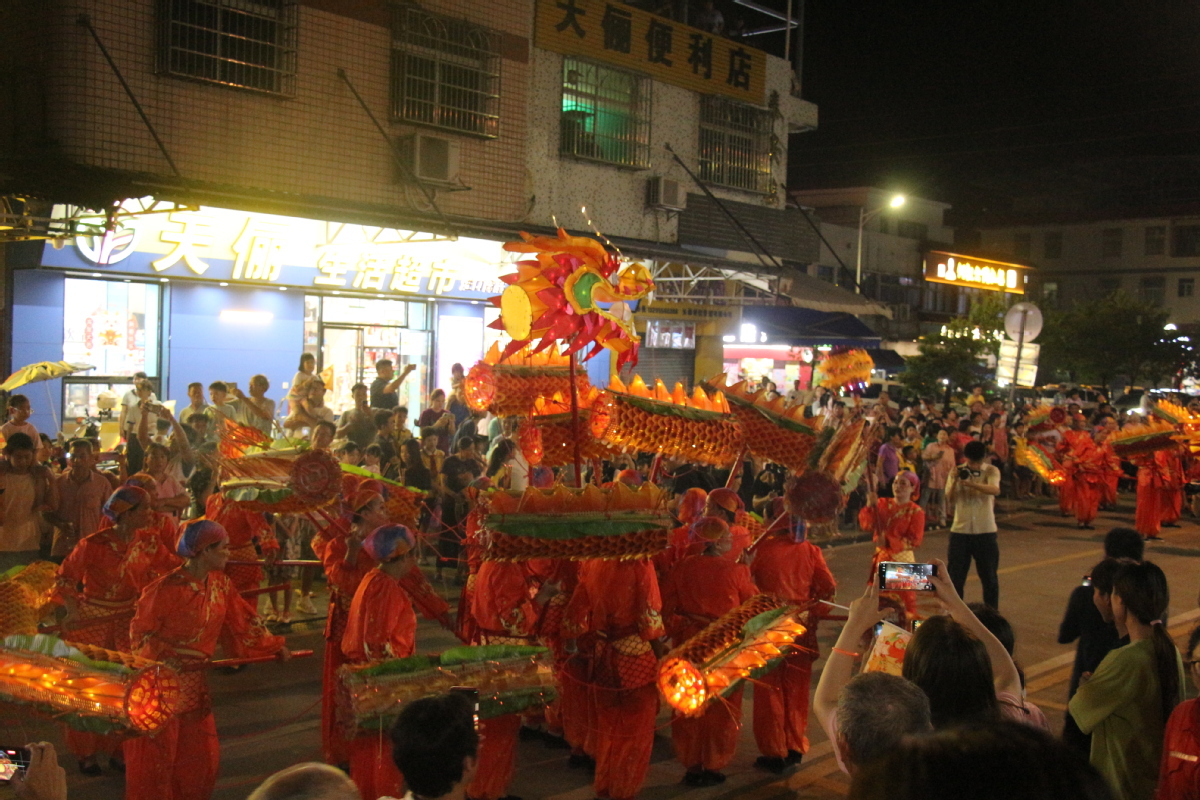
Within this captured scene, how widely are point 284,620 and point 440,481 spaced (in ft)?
7.81

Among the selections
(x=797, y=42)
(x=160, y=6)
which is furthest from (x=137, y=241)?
(x=797, y=42)

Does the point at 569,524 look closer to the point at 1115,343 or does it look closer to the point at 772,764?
the point at 772,764

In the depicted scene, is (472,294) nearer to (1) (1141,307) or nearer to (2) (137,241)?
(2) (137,241)

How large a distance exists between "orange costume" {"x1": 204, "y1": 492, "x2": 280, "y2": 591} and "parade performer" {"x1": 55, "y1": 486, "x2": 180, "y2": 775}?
1446 millimetres

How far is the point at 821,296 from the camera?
19.4 metres

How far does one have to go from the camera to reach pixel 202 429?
11.6 metres

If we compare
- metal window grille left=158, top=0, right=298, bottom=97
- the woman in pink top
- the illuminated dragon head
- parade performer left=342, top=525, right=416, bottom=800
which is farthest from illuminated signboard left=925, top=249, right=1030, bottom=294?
parade performer left=342, top=525, right=416, bottom=800

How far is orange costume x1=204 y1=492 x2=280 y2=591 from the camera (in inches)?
314

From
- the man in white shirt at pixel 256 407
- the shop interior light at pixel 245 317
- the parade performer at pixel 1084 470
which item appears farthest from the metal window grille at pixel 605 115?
the parade performer at pixel 1084 470

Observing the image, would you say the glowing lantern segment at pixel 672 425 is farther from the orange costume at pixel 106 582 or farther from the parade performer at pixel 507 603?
the orange costume at pixel 106 582

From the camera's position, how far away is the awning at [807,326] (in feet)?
72.2

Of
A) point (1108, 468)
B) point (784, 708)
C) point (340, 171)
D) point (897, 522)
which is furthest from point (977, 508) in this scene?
point (1108, 468)

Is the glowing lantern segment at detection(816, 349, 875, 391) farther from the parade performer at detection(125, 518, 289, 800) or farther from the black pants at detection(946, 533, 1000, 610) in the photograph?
the parade performer at detection(125, 518, 289, 800)

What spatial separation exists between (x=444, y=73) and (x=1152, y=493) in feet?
40.6
